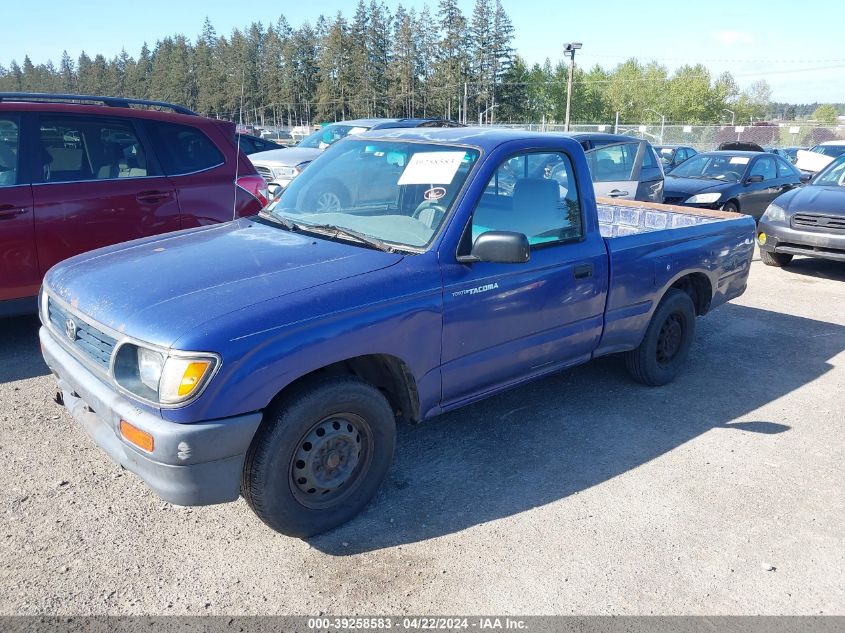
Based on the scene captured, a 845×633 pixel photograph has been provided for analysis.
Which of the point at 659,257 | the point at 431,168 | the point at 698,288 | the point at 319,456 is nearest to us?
the point at 319,456

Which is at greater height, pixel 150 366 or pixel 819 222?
pixel 819 222

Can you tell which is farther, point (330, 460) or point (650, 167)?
point (650, 167)

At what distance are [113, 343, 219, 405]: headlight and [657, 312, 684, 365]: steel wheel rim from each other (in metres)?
3.65

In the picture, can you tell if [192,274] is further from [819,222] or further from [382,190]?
[819,222]

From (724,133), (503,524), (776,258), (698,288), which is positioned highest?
(724,133)

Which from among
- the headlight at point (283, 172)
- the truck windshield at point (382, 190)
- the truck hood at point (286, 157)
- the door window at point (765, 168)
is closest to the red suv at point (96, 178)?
the truck windshield at point (382, 190)

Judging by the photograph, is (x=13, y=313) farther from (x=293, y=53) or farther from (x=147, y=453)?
(x=293, y=53)

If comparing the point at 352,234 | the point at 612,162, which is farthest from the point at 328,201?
the point at 612,162

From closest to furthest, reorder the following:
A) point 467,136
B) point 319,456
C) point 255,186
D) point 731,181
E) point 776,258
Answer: point 319,456
point 467,136
point 255,186
point 776,258
point 731,181

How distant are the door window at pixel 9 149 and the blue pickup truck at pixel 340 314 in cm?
217

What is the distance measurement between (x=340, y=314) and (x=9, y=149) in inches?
152

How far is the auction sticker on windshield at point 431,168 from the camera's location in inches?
144

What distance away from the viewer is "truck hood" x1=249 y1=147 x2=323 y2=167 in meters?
12.1

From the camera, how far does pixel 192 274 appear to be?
3.09 m
